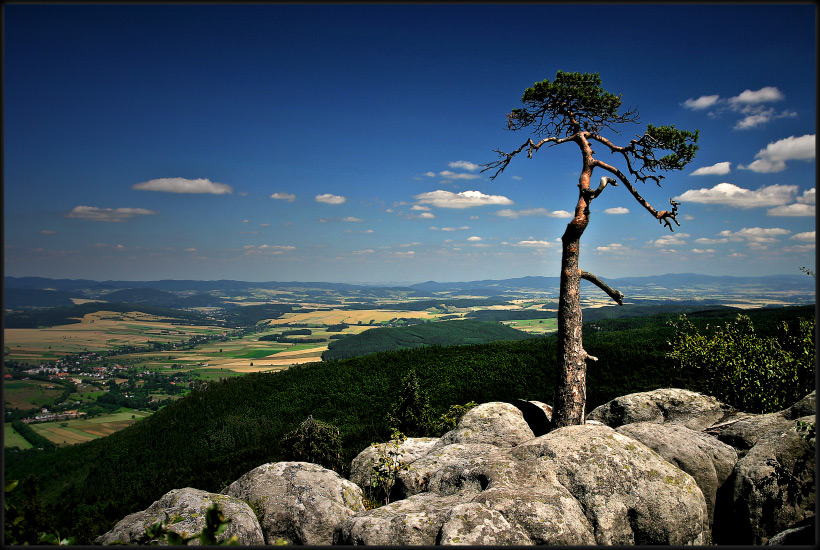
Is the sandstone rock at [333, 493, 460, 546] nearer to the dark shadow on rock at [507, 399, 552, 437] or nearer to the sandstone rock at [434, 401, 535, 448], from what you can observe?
the sandstone rock at [434, 401, 535, 448]

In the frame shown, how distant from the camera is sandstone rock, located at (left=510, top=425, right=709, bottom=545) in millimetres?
7227

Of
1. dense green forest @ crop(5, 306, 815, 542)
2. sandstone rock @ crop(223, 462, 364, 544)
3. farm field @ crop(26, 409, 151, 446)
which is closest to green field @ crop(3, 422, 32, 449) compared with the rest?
dense green forest @ crop(5, 306, 815, 542)

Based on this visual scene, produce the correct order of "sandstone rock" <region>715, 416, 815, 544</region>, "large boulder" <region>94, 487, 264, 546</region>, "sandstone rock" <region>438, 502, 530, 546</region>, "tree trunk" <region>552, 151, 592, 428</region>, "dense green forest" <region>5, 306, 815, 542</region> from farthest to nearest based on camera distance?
"dense green forest" <region>5, 306, 815, 542</region> → "tree trunk" <region>552, 151, 592, 428</region> → "sandstone rock" <region>715, 416, 815, 544</region> → "large boulder" <region>94, 487, 264, 546</region> → "sandstone rock" <region>438, 502, 530, 546</region>

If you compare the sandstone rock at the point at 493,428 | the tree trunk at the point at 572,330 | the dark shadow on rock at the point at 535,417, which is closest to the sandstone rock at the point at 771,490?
the tree trunk at the point at 572,330

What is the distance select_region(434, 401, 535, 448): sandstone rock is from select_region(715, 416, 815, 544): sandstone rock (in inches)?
228

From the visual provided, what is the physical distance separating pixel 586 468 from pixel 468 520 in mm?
3494

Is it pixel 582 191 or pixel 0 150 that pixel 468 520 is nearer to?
pixel 0 150

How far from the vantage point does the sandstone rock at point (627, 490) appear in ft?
23.7

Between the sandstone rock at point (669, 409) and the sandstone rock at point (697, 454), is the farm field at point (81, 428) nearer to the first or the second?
the sandstone rock at point (669, 409)

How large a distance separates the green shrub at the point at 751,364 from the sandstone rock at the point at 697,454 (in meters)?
4.68

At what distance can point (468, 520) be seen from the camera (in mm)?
5934

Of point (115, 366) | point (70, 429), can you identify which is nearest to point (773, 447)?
point (70, 429)

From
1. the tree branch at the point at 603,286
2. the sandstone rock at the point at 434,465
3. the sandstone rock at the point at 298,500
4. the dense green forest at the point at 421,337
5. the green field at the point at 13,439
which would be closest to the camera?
the sandstone rock at the point at 298,500

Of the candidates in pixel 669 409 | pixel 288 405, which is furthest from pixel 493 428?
pixel 288 405
